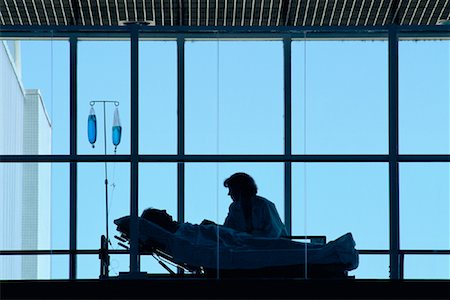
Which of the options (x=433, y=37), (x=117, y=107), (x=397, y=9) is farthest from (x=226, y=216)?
(x=397, y=9)

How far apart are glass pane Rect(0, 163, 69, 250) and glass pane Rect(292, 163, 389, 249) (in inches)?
70.6

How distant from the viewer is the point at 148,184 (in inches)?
531

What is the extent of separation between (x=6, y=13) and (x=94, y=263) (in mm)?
7499

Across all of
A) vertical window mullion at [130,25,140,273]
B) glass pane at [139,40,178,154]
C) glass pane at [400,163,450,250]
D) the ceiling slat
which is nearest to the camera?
vertical window mullion at [130,25,140,273]

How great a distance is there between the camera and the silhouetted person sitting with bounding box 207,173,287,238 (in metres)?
13.3

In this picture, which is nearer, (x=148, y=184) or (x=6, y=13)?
(x=148, y=184)

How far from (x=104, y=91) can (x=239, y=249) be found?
1.63 metres

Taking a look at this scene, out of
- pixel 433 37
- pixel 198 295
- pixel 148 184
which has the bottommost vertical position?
pixel 198 295

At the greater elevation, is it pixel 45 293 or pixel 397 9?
pixel 397 9

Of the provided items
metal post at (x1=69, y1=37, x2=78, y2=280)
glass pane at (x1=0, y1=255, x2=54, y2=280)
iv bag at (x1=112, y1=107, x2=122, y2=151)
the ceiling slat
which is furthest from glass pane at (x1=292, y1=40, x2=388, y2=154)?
the ceiling slat

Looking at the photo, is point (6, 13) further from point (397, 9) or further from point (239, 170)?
point (239, 170)

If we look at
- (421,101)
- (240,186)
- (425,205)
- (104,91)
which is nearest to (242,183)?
(240,186)

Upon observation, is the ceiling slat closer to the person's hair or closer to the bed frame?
the person's hair

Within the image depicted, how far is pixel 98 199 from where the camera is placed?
44.3 ft
